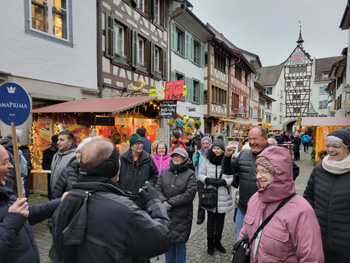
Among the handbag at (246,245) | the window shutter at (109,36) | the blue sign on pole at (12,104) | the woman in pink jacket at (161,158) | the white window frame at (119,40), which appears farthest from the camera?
the white window frame at (119,40)

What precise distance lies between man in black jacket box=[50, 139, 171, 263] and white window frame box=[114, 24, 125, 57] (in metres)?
9.29

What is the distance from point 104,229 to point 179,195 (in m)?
2.00

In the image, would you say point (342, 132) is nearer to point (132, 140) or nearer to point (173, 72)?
point (132, 140)

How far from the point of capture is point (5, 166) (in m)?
1.83

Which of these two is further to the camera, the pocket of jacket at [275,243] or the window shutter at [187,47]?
the window shutter at [187,47]

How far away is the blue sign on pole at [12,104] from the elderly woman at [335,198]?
2.94m

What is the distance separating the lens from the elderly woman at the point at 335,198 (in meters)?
2.29

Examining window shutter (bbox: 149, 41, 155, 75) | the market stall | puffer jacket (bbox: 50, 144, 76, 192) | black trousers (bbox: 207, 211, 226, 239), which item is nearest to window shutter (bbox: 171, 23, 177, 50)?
window shutter (bbox: 149, 41, 155, 75)

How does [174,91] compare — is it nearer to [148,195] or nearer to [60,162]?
[60,162]

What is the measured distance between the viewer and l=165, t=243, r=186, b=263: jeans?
3311mm

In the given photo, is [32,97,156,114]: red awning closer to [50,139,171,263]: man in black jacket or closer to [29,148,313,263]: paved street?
[29,148,313,263]: paved street

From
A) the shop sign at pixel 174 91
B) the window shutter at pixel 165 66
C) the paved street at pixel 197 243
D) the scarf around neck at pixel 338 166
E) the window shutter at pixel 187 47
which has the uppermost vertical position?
the window shutter at pixel 187 47

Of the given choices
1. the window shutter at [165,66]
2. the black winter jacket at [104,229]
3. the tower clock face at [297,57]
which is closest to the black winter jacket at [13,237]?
the black winter jacket at [104,229]

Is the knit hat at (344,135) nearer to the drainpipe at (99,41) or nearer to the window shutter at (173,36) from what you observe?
the drainpipe at (99,41)
